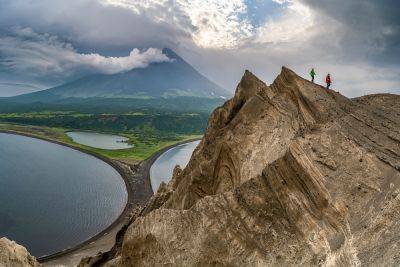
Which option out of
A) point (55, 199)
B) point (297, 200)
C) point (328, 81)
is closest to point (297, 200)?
point (297, 200)

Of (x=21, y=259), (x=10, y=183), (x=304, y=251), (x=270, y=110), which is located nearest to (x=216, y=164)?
(x=270, y=110)

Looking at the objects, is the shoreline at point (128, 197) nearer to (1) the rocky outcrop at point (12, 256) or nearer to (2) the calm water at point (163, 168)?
(2) the calm water at point (163, 168)

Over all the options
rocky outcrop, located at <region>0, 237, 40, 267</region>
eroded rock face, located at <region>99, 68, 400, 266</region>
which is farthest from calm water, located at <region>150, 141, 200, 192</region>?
eroded rock face, located at <region>99, 68, 400, 266</region>

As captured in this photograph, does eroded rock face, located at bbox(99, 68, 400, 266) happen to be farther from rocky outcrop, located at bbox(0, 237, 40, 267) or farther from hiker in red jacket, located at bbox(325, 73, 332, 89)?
rocky outcrop, located at bbox(0, 237, 40, 267)

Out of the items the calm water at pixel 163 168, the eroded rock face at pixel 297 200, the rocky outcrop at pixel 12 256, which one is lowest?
the calm water at pixel 163 168

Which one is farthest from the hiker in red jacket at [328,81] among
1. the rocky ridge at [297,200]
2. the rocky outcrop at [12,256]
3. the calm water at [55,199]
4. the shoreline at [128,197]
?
the calm water at [55,199]
